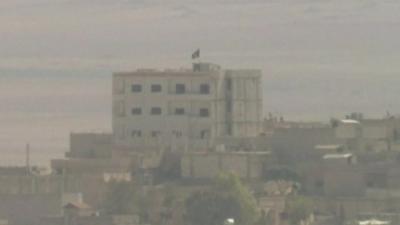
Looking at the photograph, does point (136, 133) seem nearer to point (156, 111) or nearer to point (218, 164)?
point (156, 111)

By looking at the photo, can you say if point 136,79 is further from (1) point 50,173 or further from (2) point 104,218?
(2) point 104,218

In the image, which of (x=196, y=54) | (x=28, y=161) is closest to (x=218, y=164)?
(x=28, y=161)

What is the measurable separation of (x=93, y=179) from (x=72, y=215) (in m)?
10.9

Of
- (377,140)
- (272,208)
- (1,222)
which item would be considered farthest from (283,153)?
(1,222)

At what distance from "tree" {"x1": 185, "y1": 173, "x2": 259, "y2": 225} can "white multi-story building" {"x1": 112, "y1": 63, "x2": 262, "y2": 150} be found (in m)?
21.7

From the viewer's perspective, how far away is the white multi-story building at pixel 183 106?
444ft

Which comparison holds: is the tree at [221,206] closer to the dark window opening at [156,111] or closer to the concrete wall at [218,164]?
the concrete wall at [218,164]

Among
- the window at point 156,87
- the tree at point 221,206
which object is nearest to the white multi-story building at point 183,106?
the window at point 156,87

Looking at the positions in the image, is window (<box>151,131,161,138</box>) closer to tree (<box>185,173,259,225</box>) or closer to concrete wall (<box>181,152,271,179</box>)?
concrete wall (<box>181,152,271,179</box>)

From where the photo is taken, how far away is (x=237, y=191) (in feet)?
368

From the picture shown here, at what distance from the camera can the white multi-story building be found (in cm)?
13525

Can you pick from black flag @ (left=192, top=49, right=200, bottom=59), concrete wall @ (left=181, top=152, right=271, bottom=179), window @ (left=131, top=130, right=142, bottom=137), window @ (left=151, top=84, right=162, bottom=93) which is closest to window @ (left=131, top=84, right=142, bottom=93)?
window @ (left=151, top=84, right=162, bottom=93)

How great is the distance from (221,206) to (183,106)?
83.1 ft

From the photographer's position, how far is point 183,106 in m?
136
